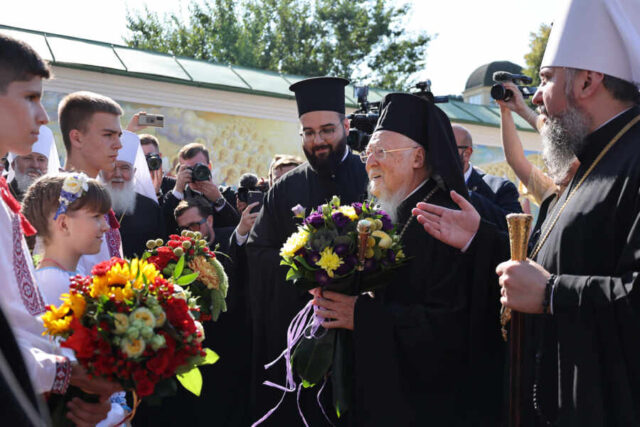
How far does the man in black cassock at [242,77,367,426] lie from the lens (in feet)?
16.1

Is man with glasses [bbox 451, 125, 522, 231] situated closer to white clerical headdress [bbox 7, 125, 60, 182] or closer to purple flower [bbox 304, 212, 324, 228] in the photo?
purple flower [bbox 304, 212, 324, 228]

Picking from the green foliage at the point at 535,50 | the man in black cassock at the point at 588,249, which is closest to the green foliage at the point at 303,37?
the green foliage at the point at 535,50

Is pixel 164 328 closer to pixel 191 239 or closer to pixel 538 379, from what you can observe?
pixel 191 239

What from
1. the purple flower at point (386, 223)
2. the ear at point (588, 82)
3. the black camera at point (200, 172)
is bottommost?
the purple flower at point (386, 223)

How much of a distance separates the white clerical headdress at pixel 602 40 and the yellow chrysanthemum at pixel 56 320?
2.41 m

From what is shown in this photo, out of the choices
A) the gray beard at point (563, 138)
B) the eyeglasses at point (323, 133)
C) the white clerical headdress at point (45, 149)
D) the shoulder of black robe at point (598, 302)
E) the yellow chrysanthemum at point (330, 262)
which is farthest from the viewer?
the eyeglasses at point (323, 133)

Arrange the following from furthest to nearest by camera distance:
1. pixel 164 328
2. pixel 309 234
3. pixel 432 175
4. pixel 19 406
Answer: pixel 432 175
pixel 309 234
pixel 164 328
pixel 19 406

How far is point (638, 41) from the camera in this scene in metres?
2.75

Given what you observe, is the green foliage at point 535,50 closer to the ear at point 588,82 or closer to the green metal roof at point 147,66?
the green metal roof at point 147,66

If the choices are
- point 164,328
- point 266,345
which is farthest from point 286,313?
Result: point 164,328

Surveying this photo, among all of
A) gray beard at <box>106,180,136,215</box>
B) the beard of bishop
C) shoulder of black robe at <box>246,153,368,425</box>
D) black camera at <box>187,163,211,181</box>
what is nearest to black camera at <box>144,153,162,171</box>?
black camera at <box>187,163,211,181</box>

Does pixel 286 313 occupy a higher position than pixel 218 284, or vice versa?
pixel 218 284

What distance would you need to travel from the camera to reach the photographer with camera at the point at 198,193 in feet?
19.9

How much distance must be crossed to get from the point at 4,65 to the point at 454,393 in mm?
2720
